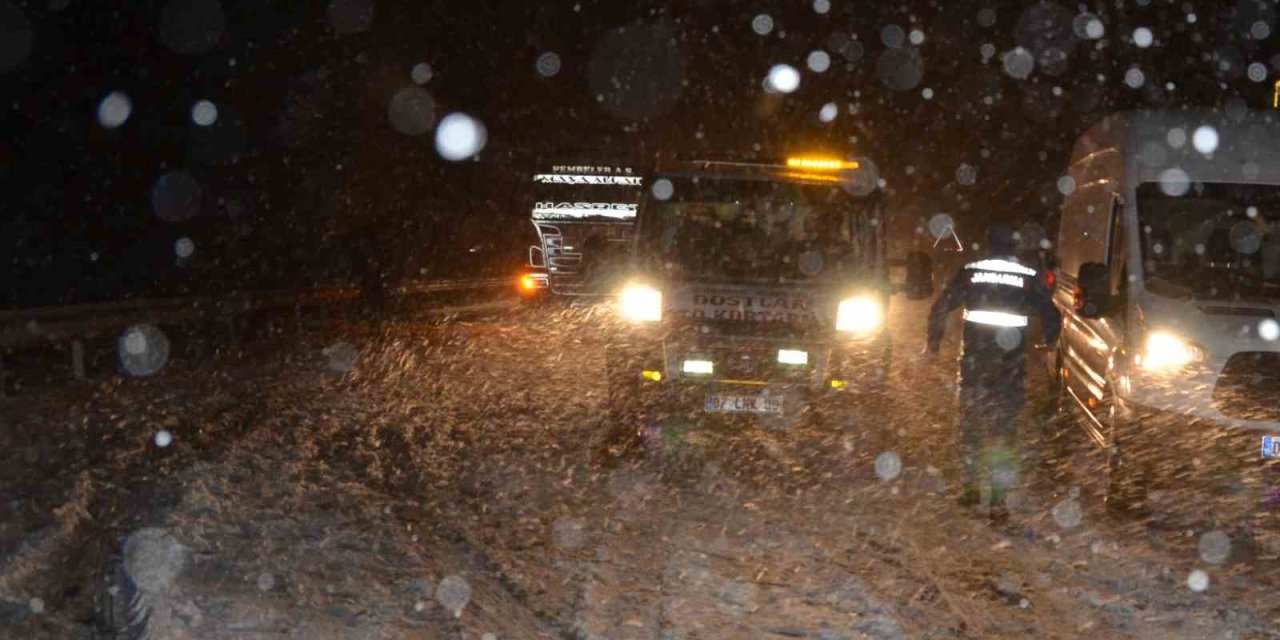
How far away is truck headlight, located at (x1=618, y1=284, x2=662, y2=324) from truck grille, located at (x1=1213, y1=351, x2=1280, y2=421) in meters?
4.11

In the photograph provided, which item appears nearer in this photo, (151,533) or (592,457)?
(151,533)

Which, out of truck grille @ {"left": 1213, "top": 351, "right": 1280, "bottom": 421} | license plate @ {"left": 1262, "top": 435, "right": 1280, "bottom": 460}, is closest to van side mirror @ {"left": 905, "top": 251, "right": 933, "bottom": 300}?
truck grille @ {"left": 1213, "top": 351, "right": 1280, "bottom": 421}

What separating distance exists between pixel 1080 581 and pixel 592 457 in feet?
13.9

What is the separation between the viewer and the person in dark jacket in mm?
8633

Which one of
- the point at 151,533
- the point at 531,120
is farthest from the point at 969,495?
the point at 531,120

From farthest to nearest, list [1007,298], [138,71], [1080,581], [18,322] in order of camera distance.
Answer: [138,71], [18,322], [1007,298], [1080,581]

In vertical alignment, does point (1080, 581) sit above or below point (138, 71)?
below

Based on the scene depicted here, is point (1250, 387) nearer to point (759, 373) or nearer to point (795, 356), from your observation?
point (795, 356)

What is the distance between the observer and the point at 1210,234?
9.32 m

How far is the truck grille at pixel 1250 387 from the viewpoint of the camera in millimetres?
8453

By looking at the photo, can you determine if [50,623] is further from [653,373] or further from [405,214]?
[405,214]

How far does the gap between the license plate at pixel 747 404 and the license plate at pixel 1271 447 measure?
357cm

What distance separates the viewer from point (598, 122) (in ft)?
166

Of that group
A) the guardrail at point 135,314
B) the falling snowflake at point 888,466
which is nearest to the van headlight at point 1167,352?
the falling snowflake at point 888,466
